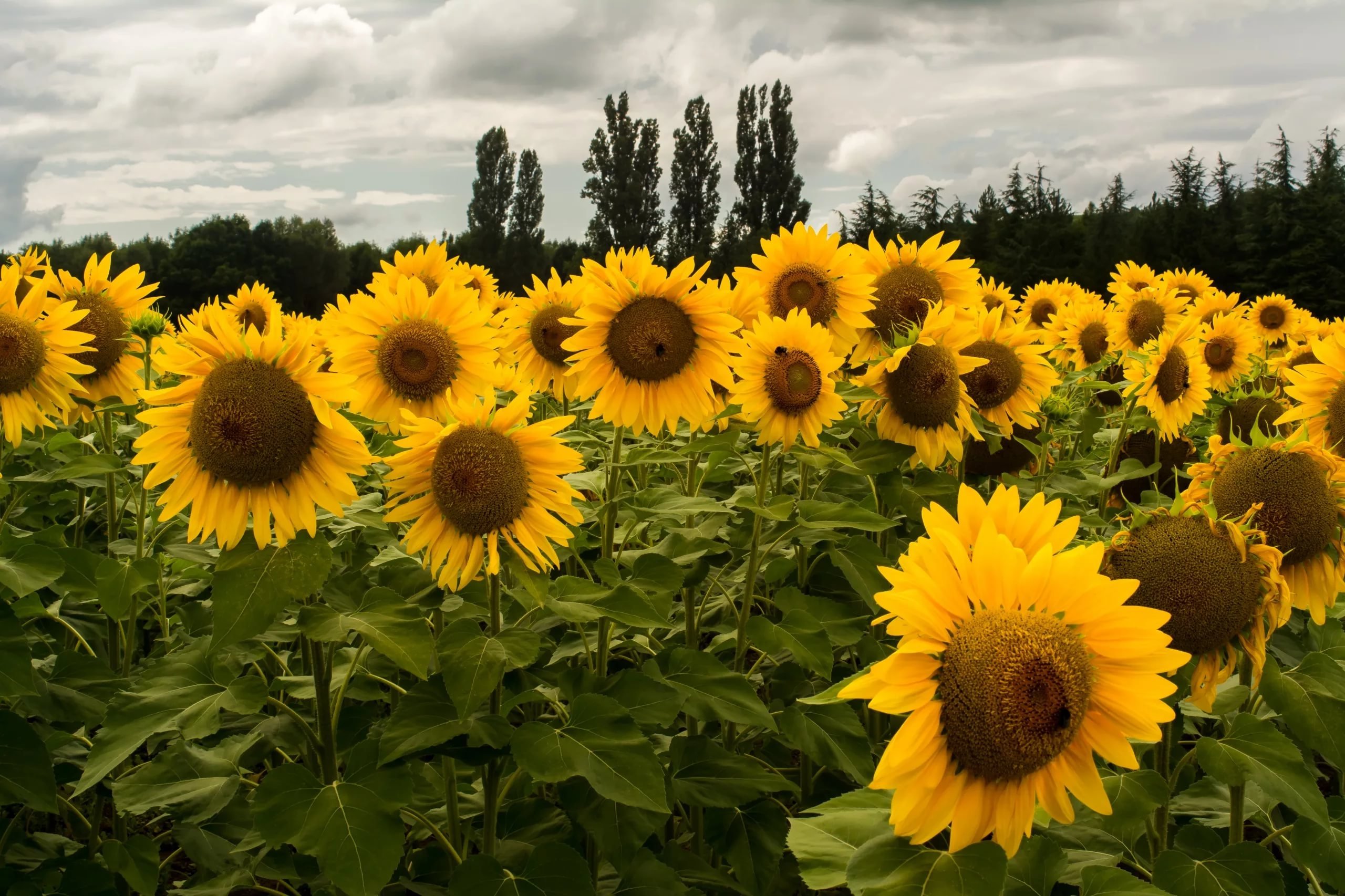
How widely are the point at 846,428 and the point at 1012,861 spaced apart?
187cm

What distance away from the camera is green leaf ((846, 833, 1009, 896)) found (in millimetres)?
1472

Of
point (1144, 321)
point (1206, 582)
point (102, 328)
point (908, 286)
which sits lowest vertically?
point (1206, 582)

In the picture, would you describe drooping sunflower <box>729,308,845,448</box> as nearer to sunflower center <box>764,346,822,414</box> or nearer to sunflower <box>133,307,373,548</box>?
sunflower center <box>764,346,822,414</box>

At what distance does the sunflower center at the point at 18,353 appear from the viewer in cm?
315

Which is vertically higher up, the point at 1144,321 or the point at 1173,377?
the point at 1144,321

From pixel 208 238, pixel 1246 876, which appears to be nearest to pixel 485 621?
pixel 1246 876

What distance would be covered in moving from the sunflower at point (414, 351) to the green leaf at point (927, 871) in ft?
6.50

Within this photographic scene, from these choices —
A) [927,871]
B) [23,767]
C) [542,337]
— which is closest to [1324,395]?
[927,871]

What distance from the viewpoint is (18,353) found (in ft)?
10.4

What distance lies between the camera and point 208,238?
53.0 metres

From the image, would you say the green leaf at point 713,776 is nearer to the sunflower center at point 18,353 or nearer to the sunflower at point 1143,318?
the sunflower center at point 18,353

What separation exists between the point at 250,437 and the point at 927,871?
5.53ft

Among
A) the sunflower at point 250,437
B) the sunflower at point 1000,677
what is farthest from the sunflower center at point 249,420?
the sunflower at point 1000,677

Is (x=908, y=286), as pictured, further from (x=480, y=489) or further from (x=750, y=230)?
(x=750, y=230)
